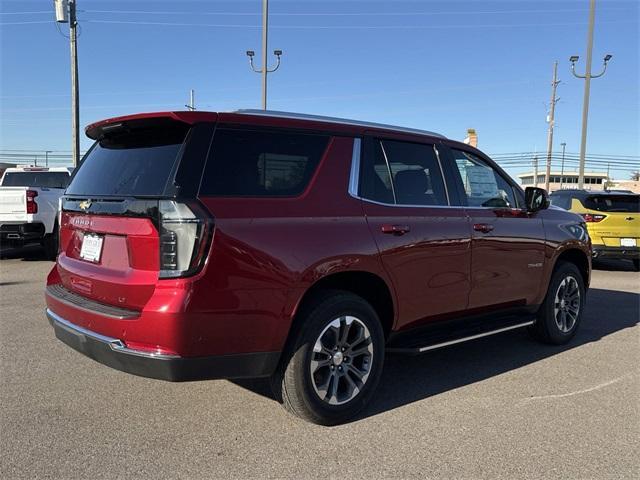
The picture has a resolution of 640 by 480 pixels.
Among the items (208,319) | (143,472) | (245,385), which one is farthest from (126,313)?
(245,385)

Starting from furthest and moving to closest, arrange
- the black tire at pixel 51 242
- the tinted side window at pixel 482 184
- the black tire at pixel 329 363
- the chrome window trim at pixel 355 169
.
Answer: the black tire at pixel 51 242 < the tinted side window at pixel 482 184 < the chrome window trim at pixel 355 169 < the black tire at pixel 329 363

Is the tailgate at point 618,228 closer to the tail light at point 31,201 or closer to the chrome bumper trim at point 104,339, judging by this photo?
the chrome bumper trim at point 104,339

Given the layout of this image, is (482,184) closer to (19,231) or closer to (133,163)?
(133,163)

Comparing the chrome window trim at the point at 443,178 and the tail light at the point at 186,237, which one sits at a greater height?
the chrome window trim at the point at 443,178

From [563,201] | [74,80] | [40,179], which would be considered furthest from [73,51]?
[563,201]

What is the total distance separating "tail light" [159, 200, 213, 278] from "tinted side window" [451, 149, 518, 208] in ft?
8.42

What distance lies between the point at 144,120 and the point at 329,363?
1.94 metres

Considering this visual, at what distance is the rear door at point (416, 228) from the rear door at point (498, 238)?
184 mm

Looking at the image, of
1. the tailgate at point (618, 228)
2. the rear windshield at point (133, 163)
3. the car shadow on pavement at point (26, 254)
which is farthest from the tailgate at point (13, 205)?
the tailgate at point (618, 228)

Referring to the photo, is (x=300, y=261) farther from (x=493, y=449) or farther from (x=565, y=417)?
(x=565, y=417)

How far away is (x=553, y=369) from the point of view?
16.0 feet

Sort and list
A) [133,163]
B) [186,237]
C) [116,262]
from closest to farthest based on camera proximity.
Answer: [186,237] → [116,262] → [133,163]

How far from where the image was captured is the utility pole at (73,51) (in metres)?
17.2

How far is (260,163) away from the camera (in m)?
3.36
